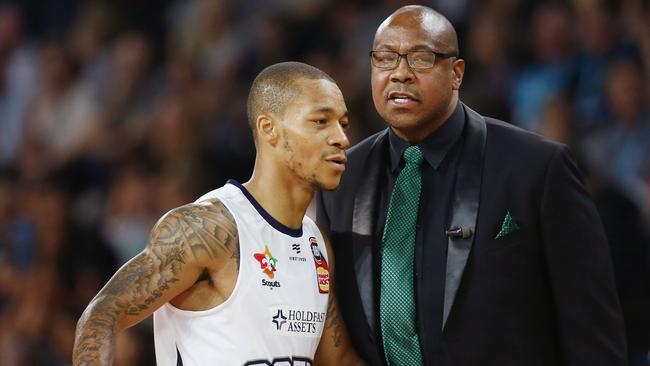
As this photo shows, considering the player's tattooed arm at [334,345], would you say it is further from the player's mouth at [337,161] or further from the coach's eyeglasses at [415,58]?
the coach's eyeglasses at [415,58]

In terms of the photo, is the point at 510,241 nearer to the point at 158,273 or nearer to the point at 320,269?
the point at 320,269

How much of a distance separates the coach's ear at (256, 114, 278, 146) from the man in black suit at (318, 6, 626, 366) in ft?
1.34

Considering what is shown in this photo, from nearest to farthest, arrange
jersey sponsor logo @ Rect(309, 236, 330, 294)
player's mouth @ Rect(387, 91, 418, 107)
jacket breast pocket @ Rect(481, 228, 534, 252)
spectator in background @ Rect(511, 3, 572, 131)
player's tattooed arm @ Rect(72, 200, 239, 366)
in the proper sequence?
player's tattooed arm @ Rect(72, 200, 239, 366), jacket breast pocket @ Rect(481, 228, 534, 252), player's mouth @ Rect(387, 91, 418, 107), jersey sponsor logo @ Rect(309, 236, 330, 294), spectator in background @ Rect(511, 3, 572, 131)

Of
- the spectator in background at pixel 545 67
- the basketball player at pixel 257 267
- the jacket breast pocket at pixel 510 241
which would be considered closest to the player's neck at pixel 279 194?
the basketball player at pixel 257 267

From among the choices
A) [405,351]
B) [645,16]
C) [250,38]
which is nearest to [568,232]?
[405,351]

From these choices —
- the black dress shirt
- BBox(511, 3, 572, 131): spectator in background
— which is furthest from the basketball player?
BBox(511, 3, 572, 131): spectator in background

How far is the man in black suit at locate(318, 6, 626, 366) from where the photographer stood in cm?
402

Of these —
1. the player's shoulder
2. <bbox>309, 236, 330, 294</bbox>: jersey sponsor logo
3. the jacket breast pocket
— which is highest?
the player's shoulder

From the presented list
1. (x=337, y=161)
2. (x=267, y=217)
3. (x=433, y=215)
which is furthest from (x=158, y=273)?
(x=433, y=215)

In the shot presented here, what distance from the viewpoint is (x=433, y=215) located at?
425cm

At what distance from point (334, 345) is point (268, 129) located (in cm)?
89

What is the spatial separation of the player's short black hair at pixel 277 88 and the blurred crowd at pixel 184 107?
241 centimetres

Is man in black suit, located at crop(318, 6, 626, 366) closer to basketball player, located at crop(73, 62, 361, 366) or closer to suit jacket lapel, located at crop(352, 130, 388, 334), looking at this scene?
suit jacket lapel, located at crop(352, 130, 388, 334)

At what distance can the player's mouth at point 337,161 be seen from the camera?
4.20 meters
